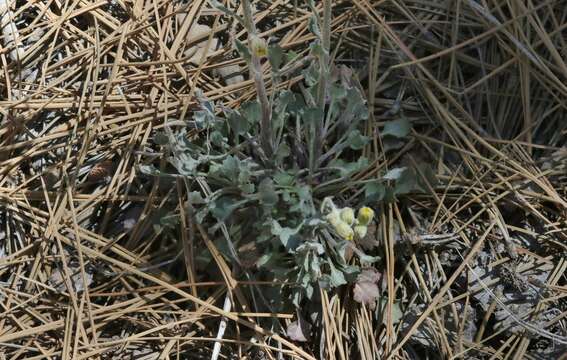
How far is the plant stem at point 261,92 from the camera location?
4.78 ft

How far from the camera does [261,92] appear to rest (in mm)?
1617

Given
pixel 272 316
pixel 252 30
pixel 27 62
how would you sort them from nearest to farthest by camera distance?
pixel 252 30 → pixel 272 316 → pixel 27 62

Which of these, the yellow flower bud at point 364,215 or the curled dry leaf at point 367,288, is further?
the curled dry leaf at point 367,288

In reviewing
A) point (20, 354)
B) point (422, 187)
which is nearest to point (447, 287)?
point (422, 187)

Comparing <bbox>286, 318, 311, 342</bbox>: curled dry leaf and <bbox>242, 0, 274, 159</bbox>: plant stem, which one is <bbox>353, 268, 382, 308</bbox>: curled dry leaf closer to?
<bbox>286, 318, 311, 342</bbox>: curled dry leaf

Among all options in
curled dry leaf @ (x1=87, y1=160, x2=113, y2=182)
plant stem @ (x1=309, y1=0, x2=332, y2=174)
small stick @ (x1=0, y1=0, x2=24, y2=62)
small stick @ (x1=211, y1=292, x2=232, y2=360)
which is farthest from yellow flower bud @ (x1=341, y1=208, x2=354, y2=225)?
small stick @ (x1=0, y1=0, x2=24, y2=62)

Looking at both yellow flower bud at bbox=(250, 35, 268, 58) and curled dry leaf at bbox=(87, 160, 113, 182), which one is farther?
curled dry leaf at bbox=(87, 160, 113, 182)

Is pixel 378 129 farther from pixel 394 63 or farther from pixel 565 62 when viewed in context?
pixel 565 62

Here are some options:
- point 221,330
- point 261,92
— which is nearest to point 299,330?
point 221,330

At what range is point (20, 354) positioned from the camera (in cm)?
187

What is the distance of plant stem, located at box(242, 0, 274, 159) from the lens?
1457mm

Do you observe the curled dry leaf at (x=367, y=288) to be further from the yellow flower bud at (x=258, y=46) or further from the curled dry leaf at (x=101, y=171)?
the curled dry leaf at (x=101, y=171)

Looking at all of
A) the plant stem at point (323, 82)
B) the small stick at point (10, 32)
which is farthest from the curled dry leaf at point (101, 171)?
the plant stem at point (323, 82)

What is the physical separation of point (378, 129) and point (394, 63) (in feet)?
0.73
